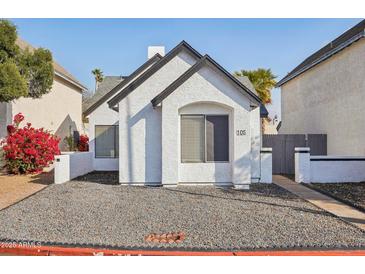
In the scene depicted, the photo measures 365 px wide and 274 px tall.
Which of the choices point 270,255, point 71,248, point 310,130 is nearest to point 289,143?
point 310,130

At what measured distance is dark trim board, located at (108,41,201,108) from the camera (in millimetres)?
12141

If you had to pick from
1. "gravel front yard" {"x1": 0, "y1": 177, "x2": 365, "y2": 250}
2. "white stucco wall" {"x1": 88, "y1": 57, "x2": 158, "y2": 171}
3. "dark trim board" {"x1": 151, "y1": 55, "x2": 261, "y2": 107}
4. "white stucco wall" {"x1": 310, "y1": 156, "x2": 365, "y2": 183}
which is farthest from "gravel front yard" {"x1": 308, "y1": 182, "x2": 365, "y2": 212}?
"white stucco wall" {"x1": 88, "y1": 57, "x2": 158, "y2": 171}

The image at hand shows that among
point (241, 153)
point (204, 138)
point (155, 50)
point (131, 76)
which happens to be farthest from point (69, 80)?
point (241, 153)

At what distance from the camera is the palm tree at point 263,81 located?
28.1 metres

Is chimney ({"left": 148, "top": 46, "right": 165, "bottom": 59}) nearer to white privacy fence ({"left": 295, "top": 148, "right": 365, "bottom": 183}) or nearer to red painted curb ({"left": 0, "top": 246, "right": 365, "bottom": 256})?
white privacy fence ({"left": 295, "top": 148, "right": 365, "bottom": 183})

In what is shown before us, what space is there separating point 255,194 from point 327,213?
2.74 metres

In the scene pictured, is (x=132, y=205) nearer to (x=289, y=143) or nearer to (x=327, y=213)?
(x=327, y=213)

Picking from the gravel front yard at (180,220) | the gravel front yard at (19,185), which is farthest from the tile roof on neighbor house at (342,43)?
the gravel front yard at (19,185)

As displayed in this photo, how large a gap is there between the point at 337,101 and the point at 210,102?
7906 millimetres

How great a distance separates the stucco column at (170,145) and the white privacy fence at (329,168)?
5473 mm

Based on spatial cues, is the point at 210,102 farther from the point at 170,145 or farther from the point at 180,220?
the point at 180,220

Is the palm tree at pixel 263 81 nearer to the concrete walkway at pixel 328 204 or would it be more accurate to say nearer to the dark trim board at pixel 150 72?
the dark trim board at pixel 150 72

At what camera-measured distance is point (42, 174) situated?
1546 cm

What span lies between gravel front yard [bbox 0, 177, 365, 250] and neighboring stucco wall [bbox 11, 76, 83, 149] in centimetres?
890
